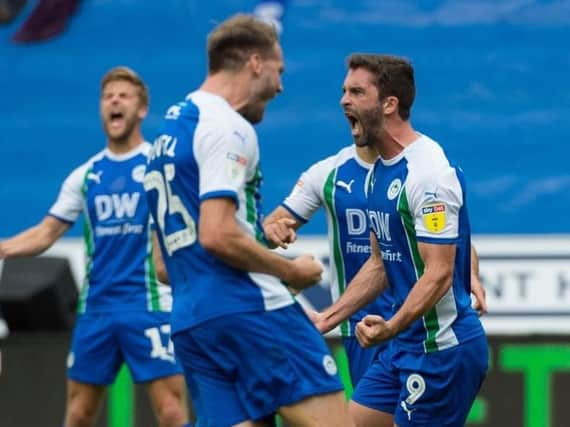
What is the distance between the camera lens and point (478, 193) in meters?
8.81

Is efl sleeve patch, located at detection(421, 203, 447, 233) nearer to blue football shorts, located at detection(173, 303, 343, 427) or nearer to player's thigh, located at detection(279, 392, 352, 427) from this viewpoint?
blue football shorts, located at detection(173, 303, 343, 427)

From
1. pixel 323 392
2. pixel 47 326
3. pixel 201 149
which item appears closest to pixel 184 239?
pixel 201 149

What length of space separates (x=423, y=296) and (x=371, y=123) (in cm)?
69

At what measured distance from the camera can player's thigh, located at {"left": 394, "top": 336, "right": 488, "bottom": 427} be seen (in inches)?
214

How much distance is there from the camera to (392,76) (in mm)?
5504

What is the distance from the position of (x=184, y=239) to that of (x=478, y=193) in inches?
169

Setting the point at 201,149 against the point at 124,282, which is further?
the point at 124,282

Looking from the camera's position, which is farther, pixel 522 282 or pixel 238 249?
pixel 522 282

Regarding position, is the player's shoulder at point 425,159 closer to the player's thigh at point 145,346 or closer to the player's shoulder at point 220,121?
the player's shoulder at point 220,121

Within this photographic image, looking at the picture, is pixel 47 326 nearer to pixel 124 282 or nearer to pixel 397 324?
pixel 124 282

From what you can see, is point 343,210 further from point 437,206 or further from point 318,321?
point 437,206

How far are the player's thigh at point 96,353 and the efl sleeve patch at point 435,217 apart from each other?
2.66 meters

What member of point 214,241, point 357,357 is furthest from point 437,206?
point 357,357

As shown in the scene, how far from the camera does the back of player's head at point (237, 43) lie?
4.81 m
